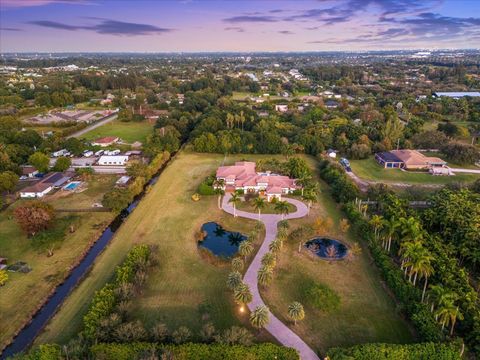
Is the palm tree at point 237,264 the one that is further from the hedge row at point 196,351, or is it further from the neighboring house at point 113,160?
the neighboring house at point 113,160

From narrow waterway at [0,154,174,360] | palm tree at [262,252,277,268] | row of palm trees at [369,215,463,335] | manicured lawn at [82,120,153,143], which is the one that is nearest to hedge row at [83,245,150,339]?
narrow waterway at [0,154,174,360]

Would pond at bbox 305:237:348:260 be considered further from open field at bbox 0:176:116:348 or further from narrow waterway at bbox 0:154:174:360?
open field at bbox 0:176:116:348

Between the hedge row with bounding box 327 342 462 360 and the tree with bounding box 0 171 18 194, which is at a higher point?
the tree with bounding box 0 171 18 194

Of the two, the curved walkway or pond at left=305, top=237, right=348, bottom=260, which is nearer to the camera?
the curved walkway

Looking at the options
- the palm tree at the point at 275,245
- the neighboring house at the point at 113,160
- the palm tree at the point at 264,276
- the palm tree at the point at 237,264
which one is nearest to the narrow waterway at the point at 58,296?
the palm tree at the point at 237,264

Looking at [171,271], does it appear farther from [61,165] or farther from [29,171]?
[29,171]

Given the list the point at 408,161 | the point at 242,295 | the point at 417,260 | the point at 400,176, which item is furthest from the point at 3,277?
the point at 408,161

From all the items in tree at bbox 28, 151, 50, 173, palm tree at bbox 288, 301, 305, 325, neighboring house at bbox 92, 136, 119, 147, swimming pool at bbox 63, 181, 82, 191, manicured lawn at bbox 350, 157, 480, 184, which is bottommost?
swimming pool at bbox 63, 181, 82, 191
